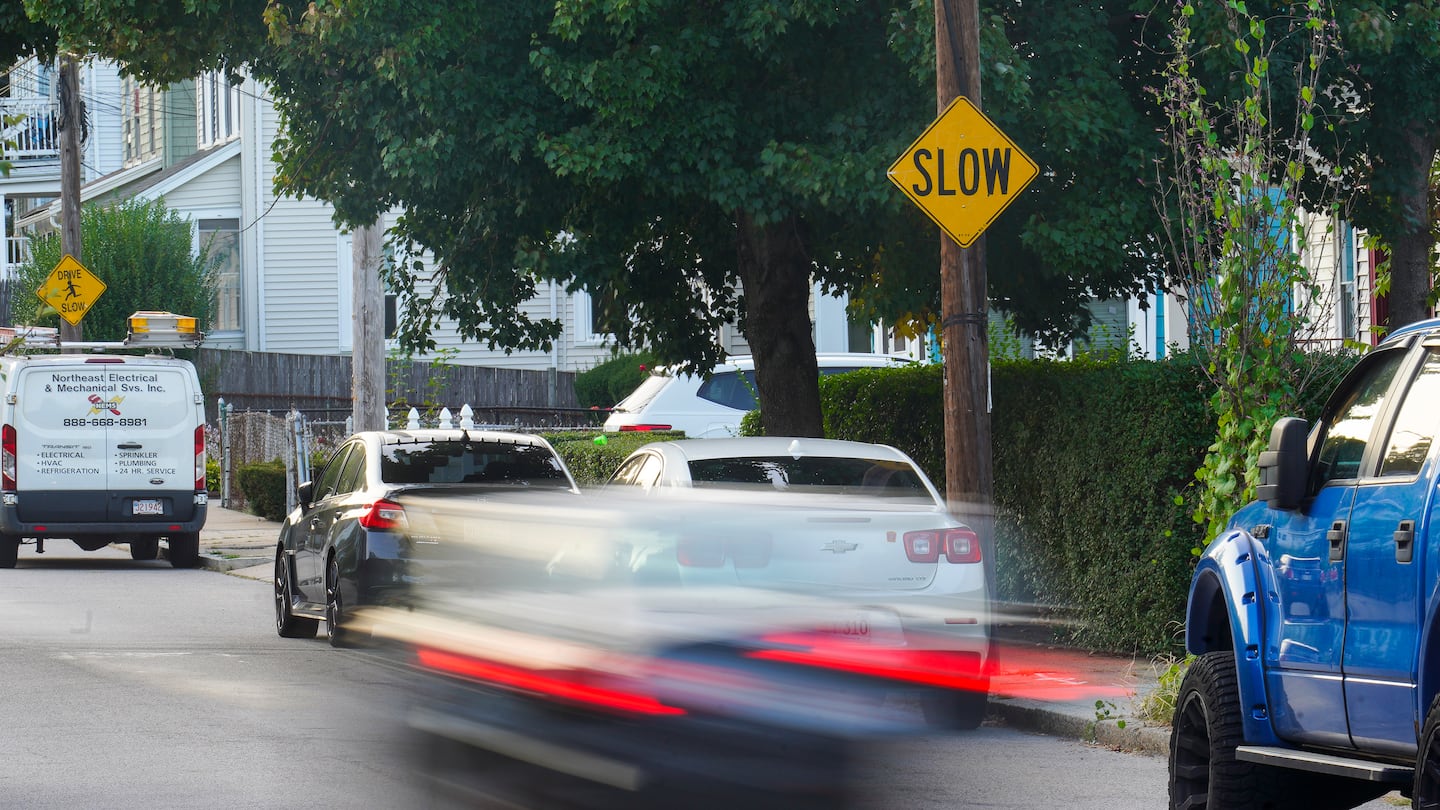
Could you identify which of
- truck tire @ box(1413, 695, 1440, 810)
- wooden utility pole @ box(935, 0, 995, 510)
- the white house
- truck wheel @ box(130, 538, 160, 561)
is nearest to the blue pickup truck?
truck tire @ box(1413, 695, 1440, 810)

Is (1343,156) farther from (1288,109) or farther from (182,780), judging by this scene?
(182,780)

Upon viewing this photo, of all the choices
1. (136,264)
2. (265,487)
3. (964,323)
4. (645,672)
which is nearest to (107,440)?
(265,487)

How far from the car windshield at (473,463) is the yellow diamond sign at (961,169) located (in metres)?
3.28

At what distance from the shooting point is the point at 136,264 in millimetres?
35812

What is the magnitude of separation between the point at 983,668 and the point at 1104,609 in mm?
2858

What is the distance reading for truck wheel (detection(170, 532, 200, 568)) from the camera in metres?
21.1

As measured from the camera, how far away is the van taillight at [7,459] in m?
20.2

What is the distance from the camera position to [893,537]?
9055 mm

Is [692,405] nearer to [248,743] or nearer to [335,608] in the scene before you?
[335,608]

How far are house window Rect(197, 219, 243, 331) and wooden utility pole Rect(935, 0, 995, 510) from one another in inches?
1087

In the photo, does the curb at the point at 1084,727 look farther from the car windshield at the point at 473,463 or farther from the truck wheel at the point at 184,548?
A: the truck wheel at the point at 184,548

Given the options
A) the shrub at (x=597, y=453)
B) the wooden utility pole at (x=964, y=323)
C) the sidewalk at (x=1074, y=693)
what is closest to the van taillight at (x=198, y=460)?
the shrub at (x=597, y=453)

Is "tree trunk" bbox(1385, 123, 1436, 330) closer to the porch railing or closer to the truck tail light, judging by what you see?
the truck tail light

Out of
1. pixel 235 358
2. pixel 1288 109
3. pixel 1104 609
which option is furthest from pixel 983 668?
pixel 235 358
